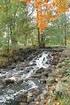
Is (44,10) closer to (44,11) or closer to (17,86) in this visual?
(44,11)

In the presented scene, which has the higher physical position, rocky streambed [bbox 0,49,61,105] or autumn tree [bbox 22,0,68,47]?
autumn tree [bbox 22,0,68,47]

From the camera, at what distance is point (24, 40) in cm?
2942

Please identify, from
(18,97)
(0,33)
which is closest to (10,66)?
(0,33)

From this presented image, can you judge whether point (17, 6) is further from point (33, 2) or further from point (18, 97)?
point (18, 97)

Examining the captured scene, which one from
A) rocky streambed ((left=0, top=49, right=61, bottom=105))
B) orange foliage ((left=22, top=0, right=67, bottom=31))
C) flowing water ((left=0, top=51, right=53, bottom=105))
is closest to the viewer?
rocky streambed ((left=0, top=49, right=61, bottom=105))

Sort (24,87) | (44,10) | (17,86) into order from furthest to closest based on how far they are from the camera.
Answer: (44,10), (17,86), (24,87)

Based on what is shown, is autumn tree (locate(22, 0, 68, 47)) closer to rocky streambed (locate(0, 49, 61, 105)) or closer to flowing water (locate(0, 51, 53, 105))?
rocky streambed (locate(0, 49, 61, 105))

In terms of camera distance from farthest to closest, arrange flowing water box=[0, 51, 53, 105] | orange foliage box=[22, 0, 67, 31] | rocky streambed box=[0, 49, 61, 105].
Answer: orange foliage box=[22, 0, 67, 31]
flowing water box=[0, 51, 53, 105]
rocky streambed box=[0, 49, 61, 105]

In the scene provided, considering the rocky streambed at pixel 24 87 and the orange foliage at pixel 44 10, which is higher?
the orange foliage at pixel 44 10

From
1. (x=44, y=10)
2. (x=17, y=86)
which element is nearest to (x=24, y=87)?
(x=17, y=86)

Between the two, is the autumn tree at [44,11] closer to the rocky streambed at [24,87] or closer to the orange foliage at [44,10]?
the orange foliage at [44,10]

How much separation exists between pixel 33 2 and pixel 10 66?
9682mm

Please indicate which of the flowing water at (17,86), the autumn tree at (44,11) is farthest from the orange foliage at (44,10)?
the flowing water at (17,86)

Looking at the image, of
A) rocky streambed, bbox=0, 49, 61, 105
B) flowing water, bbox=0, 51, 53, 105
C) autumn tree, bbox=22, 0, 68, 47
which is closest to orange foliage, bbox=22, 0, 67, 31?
autumn tree, bbox=22, 0, 68, 47
